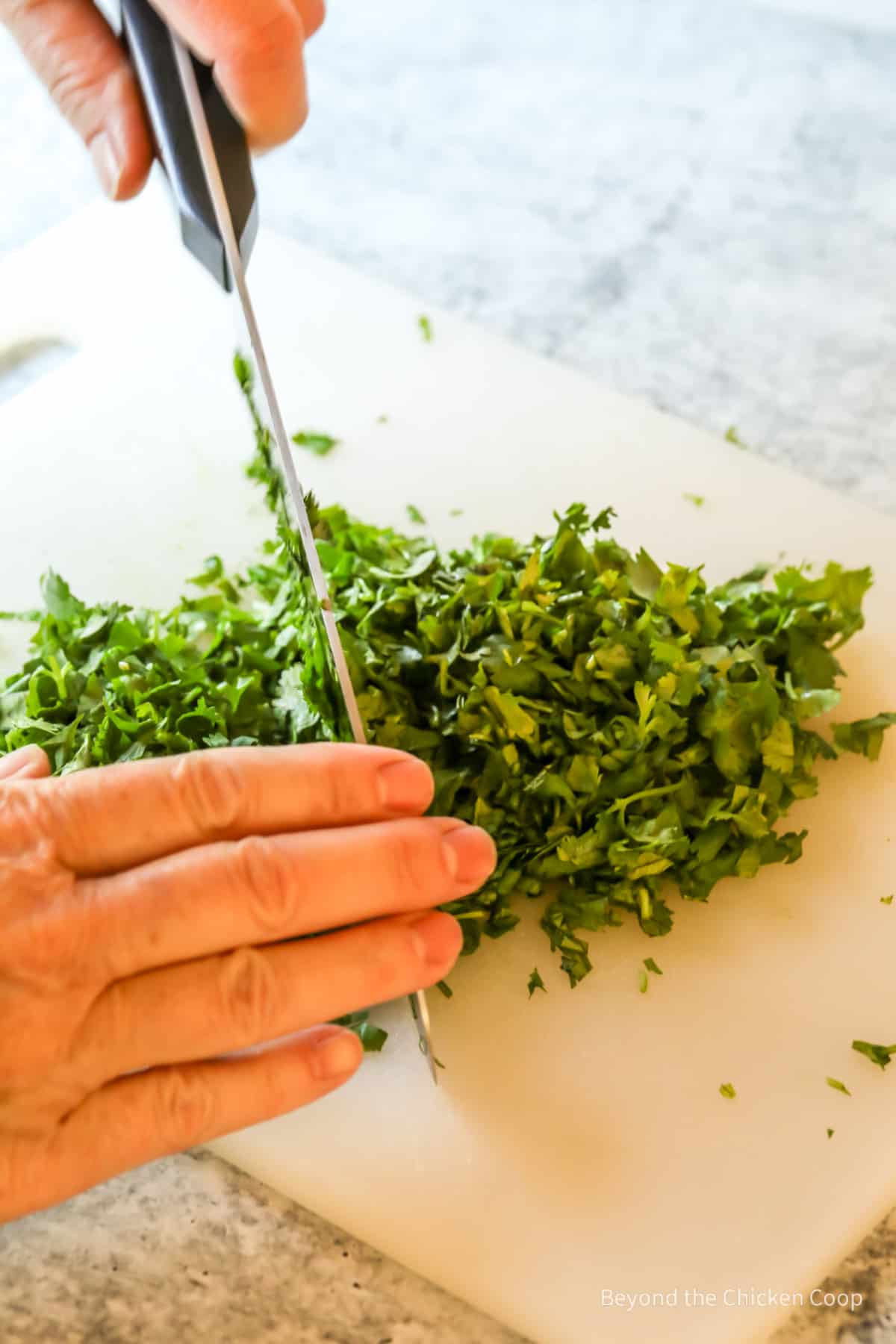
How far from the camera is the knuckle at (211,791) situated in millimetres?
1410

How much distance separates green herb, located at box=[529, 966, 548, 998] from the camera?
5.74 feet

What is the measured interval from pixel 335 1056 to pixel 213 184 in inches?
34.7

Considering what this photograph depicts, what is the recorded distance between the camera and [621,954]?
180 cm

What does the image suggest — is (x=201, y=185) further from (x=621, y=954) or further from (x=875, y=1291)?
(x=875, y=1291)

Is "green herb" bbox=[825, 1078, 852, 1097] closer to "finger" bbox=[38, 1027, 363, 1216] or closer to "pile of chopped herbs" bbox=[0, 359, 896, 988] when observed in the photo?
"pile of chopped herbs" bbox=[0, 359, 896, 988]

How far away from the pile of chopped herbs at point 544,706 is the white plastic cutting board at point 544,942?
100 mm

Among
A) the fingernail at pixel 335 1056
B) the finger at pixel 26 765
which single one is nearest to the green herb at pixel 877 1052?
the fingernail at pixel 335 1056

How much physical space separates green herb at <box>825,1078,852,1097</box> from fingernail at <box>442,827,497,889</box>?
1.77ft

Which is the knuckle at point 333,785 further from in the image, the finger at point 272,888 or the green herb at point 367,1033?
the green herb at point 367,1033

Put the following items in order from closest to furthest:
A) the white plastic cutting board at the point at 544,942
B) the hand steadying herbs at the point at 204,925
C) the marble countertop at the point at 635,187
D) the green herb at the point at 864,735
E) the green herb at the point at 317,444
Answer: the hand steadying herbs at the point at 204,925
the white plastic cutting board at the point at 544,942
the green herb at the point at 864,735
the green herb at the point at 317,444
the marble countertop at the point at 635,187

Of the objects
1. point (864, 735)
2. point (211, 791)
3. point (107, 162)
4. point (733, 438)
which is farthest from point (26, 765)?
point (733, 438)

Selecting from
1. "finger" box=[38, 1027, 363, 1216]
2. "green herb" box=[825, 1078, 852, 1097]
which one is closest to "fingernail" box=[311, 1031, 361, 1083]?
"finger" box=[38, 1027, 363, 1216]

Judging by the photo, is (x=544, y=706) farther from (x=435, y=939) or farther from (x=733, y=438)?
(x=733, y=438)

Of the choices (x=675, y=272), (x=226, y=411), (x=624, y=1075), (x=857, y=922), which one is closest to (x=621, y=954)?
(x=624, y=1075)
